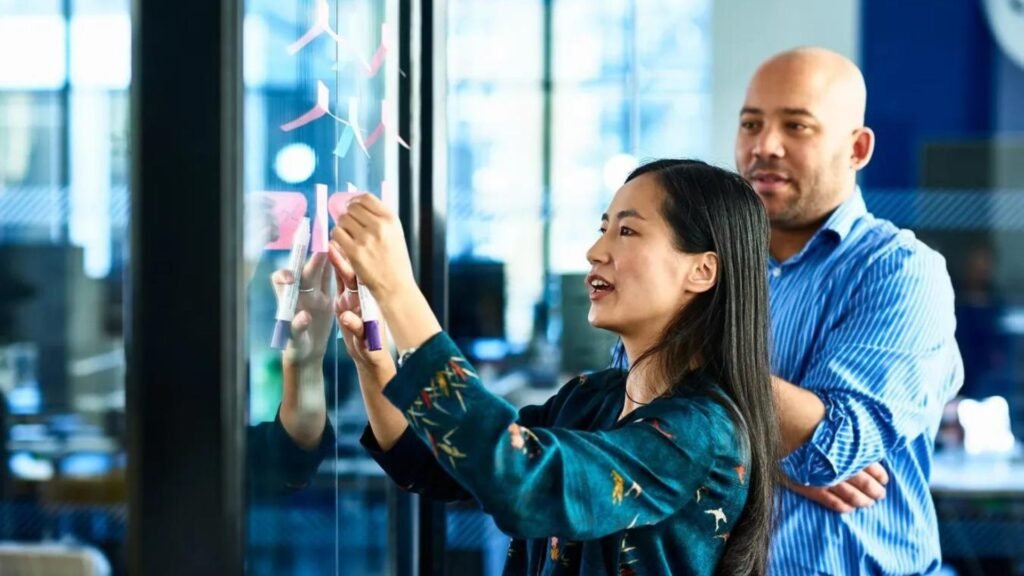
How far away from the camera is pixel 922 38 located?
5.49 meters

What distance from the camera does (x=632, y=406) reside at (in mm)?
1340

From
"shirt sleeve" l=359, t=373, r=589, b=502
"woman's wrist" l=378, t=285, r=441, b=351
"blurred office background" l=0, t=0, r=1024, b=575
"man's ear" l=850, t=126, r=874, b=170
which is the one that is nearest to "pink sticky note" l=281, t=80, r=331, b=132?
"woman's wrist" l=378, t=285, r=441, b=351

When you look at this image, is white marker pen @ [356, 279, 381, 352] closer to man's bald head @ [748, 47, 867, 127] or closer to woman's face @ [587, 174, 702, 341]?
woman's face @ [587, 174, 702, 341]

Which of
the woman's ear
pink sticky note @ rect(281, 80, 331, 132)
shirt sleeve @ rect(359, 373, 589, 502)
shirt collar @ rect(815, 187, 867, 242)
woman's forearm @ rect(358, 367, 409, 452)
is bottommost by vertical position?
shirt sleeve @ rect(359, 373, 589, 502)

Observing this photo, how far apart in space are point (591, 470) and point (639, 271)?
263 mm

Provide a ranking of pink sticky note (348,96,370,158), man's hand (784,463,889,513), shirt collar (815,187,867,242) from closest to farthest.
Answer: pink sticky note (348,96,370,158) → man's hand (784,463,889,513) → shirt collar (815,187,867,242)

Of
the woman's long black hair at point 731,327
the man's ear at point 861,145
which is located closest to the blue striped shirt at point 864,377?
the man's ear at point 861,145

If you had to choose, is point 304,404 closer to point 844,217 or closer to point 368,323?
point 368,323

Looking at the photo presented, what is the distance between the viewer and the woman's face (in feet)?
4.18

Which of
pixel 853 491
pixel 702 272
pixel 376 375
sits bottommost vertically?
pixel 853 491

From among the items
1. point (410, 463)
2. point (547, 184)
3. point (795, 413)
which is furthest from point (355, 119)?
point (547, 184)

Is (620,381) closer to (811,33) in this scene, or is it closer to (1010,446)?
(1010,446)

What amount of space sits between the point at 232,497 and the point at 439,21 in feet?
4.07

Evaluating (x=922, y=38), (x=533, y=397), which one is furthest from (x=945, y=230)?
(x=533, y=397)
